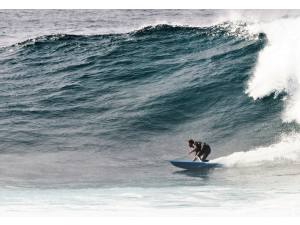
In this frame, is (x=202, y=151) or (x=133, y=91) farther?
(x=133, y=91)

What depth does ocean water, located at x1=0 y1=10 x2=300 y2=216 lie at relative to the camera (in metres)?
8.22

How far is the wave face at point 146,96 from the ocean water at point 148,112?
0.11ft

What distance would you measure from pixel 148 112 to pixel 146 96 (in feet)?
2.51

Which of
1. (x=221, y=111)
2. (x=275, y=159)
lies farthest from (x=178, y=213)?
(x=221, y=111)

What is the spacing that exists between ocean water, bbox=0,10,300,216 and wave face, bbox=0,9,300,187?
0.11 feet

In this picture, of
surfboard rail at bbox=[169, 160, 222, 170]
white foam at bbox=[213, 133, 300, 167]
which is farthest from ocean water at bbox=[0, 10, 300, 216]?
surfboard rail at bbox=[169, 160, 222, 170]

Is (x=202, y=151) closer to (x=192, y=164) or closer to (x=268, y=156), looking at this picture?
(x=192, y=164)

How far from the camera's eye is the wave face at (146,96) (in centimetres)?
1012

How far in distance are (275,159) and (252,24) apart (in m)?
6.45

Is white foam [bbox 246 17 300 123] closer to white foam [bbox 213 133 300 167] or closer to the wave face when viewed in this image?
the wave face

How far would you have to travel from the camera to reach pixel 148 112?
11.6 m

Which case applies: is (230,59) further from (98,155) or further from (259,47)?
(98,155)

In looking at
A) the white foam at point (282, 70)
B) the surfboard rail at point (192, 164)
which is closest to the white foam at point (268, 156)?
the surfboard rail at point (192, 164)

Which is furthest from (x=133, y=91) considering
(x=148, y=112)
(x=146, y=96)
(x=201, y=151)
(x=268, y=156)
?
(x=268, y=156)
